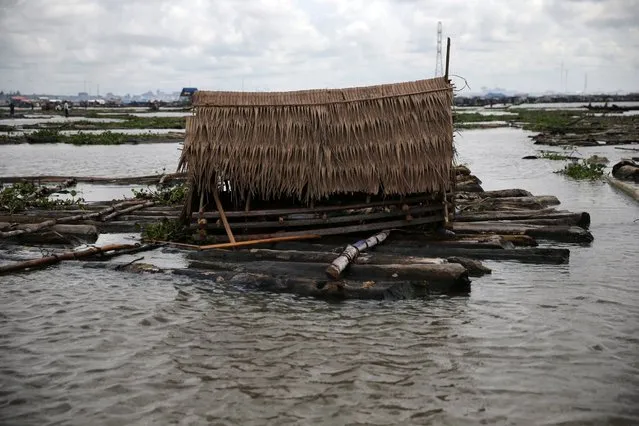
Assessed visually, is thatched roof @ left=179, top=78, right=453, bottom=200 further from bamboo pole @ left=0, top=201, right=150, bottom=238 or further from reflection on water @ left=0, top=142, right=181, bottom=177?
reflection on water @ left=0, top=142, right=181, bottom=177

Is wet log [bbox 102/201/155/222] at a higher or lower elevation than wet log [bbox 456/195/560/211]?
lower

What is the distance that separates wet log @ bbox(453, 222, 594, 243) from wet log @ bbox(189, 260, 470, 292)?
8.75ft

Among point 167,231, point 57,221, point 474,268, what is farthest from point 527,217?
point 57,221

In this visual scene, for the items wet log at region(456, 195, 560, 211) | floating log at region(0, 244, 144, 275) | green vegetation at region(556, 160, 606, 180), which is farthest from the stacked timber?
green vegetation at region(556, 160, 606, 180)

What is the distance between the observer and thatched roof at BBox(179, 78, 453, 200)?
423 inches

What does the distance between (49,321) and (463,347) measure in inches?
205

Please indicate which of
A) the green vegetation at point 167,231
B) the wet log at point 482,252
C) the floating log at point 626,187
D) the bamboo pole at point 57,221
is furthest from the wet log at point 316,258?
the floating log at point 626,187

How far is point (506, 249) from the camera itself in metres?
10.5

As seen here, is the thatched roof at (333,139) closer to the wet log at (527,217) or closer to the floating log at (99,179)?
the wet log at (527,217)

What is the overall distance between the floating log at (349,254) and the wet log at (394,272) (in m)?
0.19

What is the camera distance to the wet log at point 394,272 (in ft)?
28.4

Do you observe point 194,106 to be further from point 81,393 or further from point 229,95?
point 81,393

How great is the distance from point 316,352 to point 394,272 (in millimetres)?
2335

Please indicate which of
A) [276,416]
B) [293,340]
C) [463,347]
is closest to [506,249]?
[463,347]
